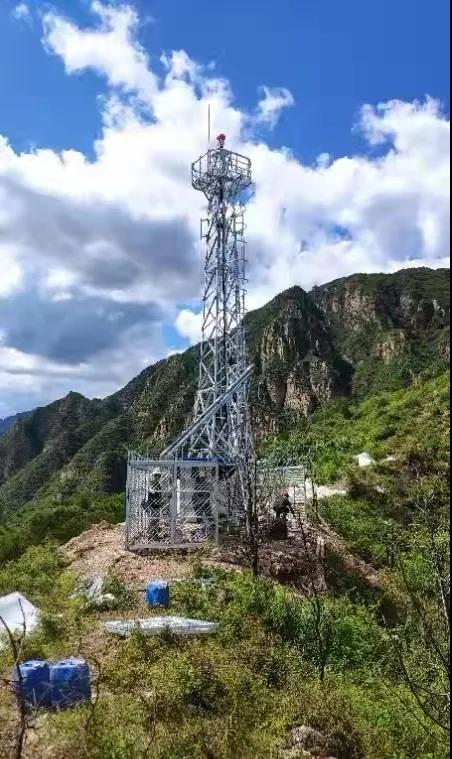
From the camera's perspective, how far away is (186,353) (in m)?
62.7

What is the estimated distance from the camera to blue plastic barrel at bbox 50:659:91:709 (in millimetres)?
6727

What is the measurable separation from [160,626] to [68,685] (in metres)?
2.04

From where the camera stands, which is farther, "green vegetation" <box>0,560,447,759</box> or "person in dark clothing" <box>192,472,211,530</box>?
"person in dark clothing" <box>192,472,211,530</box>

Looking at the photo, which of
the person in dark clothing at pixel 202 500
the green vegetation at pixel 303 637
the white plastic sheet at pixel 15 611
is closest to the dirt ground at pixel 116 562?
the green vegetation at pixel 303 637

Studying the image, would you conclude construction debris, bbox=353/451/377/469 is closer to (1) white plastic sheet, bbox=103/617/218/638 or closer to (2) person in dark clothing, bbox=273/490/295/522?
(2) person in dark clothing, bbox=273/490/295/522

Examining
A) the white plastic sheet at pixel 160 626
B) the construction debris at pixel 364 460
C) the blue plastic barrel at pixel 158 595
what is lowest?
the white plastic sheet at pixel 160 626

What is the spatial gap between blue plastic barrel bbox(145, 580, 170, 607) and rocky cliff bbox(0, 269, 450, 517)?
29.8 meters

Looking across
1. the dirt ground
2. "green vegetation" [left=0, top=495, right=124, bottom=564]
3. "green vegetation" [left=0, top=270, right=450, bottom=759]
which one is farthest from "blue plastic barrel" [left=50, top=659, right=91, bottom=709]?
"green vegetation" [left=0, top=495, right=124, bottom=564]

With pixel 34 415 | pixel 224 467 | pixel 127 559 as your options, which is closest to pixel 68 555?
pixel 127 559

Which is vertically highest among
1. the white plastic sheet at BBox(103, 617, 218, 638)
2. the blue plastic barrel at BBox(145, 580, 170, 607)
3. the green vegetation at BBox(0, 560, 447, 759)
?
the blue plastic barrel at BBox(145, 580, 170, 607)

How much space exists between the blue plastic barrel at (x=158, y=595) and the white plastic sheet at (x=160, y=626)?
0.93 m

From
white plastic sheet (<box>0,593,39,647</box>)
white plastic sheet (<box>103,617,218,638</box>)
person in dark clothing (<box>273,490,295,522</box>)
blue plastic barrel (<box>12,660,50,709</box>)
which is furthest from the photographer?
person in dark clothing (<box>273,490,295,522</box>)

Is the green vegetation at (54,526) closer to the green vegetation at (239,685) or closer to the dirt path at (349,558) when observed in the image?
the dirt path at (349,558)

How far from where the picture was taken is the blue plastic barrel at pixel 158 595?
33.1 feet
